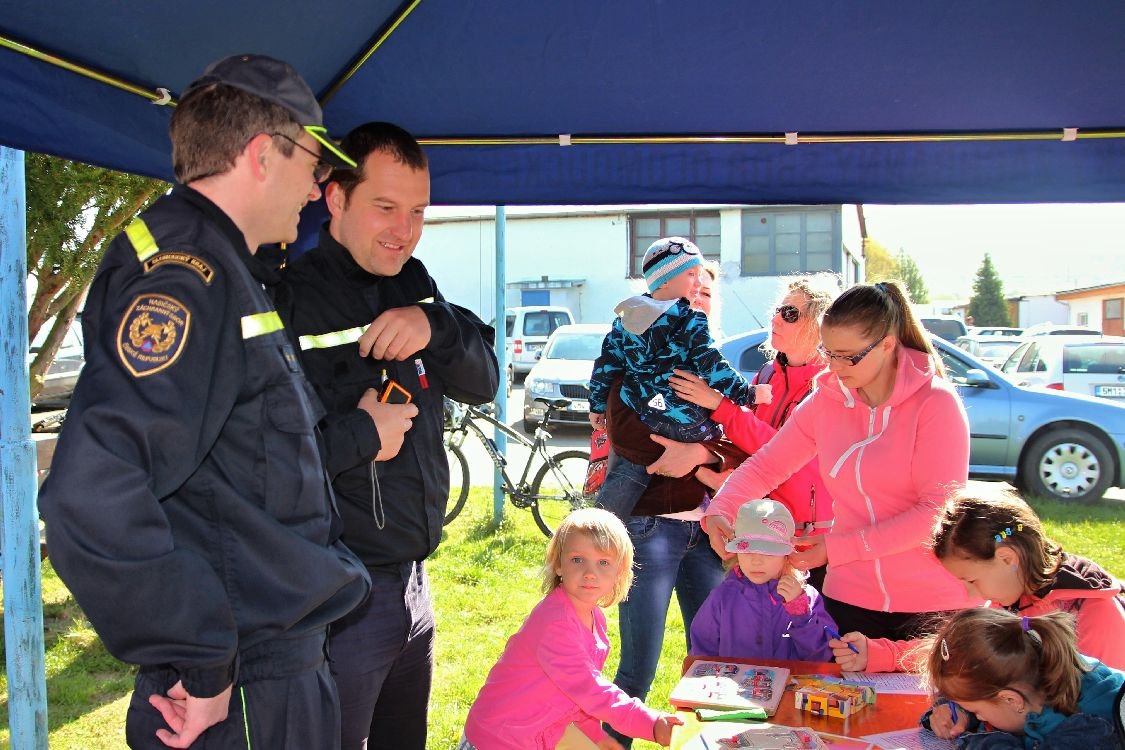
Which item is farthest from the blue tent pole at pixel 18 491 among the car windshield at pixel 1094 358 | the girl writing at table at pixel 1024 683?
the car windshield at pixel 1094 358

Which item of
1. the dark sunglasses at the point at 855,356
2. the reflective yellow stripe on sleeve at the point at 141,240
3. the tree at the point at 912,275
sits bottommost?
the dark sunglasses at the point at 855,356

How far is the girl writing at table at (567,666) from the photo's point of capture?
250cm

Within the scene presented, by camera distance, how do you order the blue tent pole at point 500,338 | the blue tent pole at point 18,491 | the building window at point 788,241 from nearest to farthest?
the blue tent pole at point 18,491
the blue tent pole at point 500,338
the building window at point 788,241

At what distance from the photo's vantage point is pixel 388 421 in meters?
1.96

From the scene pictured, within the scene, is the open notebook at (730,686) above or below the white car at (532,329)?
below

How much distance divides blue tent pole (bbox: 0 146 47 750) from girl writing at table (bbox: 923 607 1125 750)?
270cm

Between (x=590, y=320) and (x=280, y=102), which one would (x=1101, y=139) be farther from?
(x=590, y=320)

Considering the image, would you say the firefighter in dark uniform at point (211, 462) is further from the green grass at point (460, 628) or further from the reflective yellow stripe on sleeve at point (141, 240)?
the green grass at point (460, 628)

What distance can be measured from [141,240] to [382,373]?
0.79 meters

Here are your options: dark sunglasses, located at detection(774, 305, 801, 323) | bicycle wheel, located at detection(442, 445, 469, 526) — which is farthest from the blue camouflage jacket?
bicycle wheel, located at detection(442, 445, 469, 526)

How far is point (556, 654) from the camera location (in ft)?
8.37

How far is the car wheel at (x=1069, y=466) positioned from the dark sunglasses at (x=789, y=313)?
23.0 feet

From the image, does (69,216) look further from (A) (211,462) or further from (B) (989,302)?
(B) (989,302)

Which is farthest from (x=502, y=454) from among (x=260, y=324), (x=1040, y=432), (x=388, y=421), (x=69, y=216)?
(x=260, y=324)
